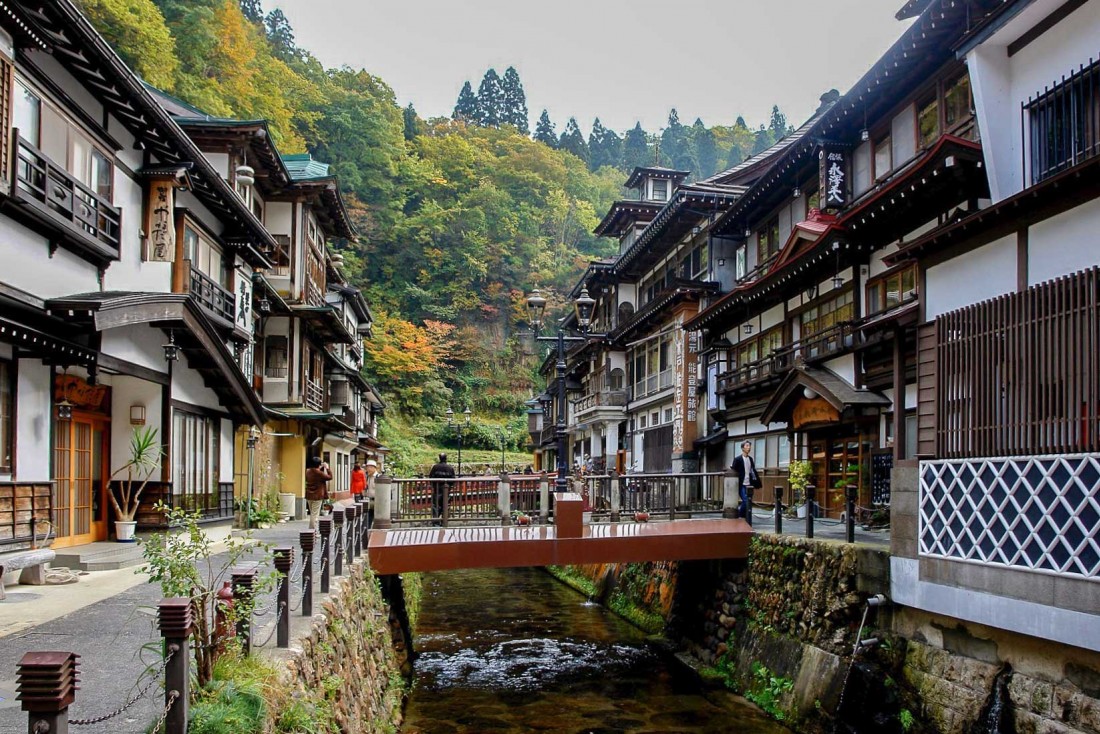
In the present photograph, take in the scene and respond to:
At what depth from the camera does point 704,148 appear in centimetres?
10588

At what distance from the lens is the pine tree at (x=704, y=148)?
10294cm

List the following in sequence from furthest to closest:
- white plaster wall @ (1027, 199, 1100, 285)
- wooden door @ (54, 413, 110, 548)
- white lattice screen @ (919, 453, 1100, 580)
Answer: wooden door @ (54, 413, 110, 548) → white plaster wall @ (1027, 199, 1100, 285) → white lattice screen @ (919, 453, 1100, 580)

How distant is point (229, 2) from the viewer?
161 ft

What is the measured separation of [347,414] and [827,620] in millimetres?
28850

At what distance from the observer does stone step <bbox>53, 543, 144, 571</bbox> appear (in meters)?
12.2

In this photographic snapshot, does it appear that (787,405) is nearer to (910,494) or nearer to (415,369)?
(910,494)

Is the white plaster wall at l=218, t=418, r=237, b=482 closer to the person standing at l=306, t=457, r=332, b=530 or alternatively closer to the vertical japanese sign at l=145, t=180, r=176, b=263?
the person standing at l=306, t=457, r=332, b=530

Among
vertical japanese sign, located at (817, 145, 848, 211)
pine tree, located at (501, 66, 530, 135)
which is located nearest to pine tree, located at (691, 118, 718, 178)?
pine tree, located at (501, 66, 530, 135)

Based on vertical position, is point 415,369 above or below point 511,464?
above

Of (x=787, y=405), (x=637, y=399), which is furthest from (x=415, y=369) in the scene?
(x=787, y=405)

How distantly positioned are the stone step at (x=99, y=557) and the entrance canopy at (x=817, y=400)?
14.7 m

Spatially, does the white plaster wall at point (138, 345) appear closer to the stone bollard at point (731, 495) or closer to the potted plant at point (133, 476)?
the potted plant at point (133, 476)

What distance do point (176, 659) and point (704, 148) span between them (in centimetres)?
10832

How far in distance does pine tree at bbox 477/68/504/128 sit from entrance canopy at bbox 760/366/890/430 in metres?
78.3
